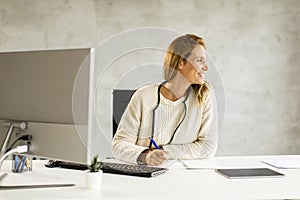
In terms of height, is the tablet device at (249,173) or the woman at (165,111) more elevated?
the woman at (165,111)

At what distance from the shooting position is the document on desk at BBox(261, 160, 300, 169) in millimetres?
1780

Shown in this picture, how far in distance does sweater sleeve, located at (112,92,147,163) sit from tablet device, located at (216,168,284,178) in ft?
1.02

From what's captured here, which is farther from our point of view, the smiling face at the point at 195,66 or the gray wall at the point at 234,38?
the gray wall at the point at 234,38

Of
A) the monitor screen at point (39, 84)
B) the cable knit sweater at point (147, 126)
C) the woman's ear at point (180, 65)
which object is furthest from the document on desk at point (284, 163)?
the monitor screen at point (39, 84)

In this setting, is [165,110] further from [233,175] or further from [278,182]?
[278,182]

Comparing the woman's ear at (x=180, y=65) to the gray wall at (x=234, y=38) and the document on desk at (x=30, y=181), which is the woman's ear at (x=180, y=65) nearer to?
the document on desk at (x=30, y=181)

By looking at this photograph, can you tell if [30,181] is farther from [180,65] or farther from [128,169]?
[180,65]

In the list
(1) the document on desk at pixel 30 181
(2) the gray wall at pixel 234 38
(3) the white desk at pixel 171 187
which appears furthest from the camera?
(2) the gray wall at pixel 234 38

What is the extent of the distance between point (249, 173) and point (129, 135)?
0.46 metres

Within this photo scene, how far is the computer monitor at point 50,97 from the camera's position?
1.36 meters

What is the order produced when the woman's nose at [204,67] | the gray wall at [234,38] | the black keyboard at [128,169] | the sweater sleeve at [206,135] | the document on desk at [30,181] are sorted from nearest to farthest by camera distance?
the document on desk at [30,181], the black keyboard at [128,169], the woman's nose at [204,67], the sweater sleeve at [206,135], the gray wall at [234,38]

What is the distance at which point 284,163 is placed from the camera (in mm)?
1869

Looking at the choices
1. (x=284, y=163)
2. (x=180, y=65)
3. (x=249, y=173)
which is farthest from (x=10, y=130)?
(x=284, y=163)

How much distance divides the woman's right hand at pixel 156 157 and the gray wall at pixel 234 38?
2.06 metres
